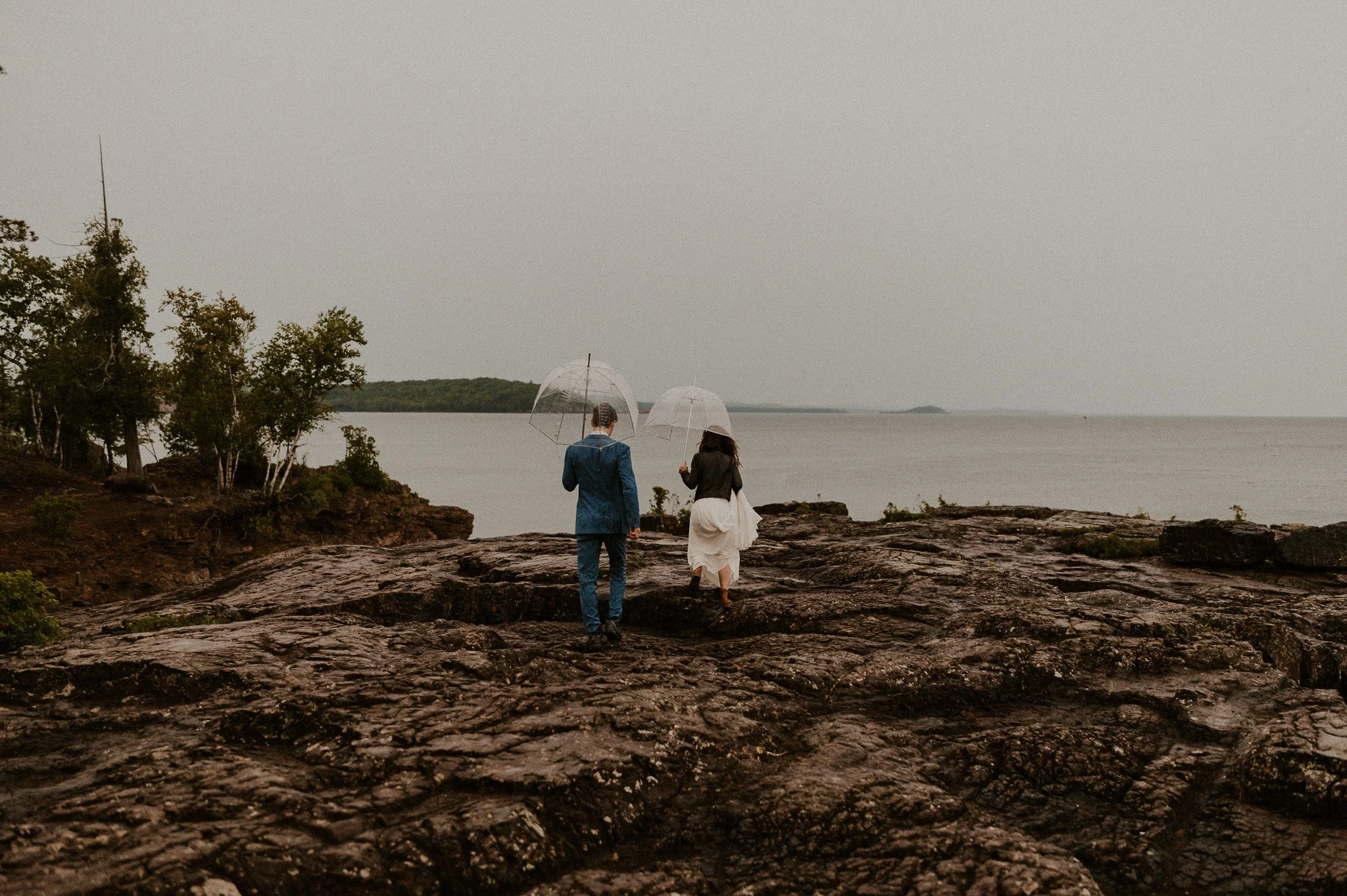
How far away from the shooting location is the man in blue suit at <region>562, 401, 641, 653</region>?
10133mm

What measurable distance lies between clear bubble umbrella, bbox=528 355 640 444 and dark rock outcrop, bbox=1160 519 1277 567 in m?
11.4

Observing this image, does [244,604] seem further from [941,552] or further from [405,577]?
[941,552]

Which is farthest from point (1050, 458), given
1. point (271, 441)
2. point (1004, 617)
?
point (1004, 617)

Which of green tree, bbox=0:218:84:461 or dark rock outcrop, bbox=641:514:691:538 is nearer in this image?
dark rock outcrop, bbox=641:514:691:538

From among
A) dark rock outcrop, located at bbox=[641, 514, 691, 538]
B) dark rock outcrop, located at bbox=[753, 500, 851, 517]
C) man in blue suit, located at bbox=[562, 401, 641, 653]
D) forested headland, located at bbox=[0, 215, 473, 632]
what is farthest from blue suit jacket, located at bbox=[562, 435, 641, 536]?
forested headland, located at bbox=[0, 215, 473, 632]

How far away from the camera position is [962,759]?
714cm

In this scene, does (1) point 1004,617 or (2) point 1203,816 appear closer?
(2) point 1203,816

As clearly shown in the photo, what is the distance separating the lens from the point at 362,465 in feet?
139

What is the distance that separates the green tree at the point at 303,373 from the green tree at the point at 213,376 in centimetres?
95

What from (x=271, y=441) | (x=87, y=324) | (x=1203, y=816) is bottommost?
(x=1203, y=816)

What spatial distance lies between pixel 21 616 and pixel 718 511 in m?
10.8

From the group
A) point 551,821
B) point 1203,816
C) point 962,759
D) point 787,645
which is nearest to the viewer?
point 551,821

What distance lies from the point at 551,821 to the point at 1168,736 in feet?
20.2

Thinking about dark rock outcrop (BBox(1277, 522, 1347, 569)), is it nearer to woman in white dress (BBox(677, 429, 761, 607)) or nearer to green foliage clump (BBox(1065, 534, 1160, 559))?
green foliage clump (BBox(1065, 534, 1160, 559))
